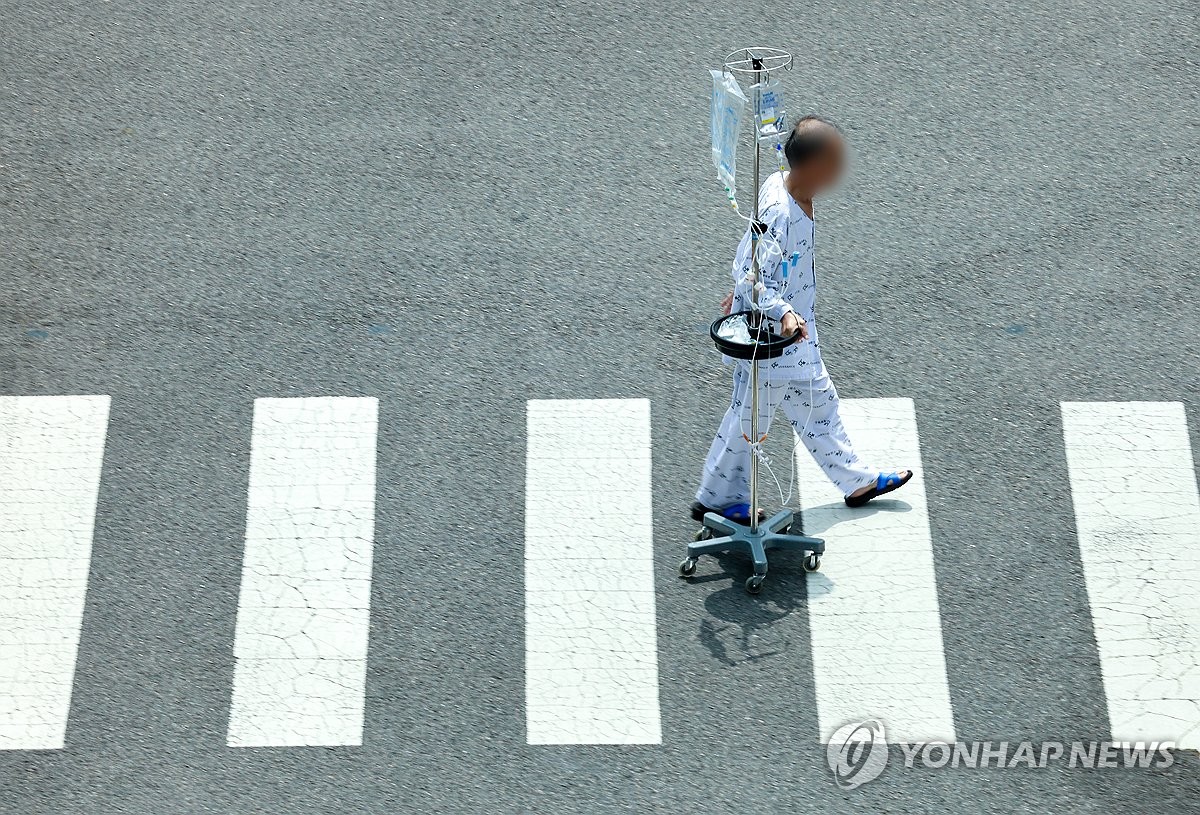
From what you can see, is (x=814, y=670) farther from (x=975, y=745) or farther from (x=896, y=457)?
(x=896, y=457)

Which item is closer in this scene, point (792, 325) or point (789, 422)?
point (792, 325)

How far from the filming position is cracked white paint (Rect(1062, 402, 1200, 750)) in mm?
7082

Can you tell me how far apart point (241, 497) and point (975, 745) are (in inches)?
147

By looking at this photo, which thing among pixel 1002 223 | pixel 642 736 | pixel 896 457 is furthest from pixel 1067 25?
pixel 642 736

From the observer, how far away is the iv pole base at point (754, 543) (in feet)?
24.4

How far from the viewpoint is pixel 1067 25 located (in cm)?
993

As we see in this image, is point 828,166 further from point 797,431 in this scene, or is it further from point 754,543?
point 754,543

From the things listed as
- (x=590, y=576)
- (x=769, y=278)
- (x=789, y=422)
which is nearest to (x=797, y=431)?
(x=789, y=422)

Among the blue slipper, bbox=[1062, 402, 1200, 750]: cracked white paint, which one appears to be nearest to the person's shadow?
the blue slipper

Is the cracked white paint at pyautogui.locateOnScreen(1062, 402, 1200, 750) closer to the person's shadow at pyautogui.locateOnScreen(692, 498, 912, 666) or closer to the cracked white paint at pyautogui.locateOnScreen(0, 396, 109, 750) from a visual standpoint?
the person's shadow at pyautogui.locateOnScreen(692, 498, 912, 666)

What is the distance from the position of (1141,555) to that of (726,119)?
310 cm

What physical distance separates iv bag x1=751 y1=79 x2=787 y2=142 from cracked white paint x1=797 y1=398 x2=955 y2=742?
7.14 feet

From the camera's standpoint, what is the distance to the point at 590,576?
7.56m

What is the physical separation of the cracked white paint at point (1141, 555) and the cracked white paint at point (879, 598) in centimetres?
78
